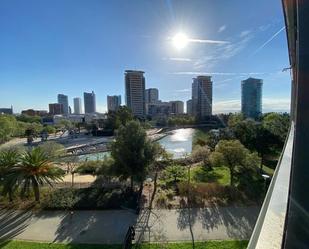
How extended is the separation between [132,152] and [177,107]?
106 meters

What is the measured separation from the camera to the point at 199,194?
12.7m

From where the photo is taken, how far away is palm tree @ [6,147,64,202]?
39.4ft

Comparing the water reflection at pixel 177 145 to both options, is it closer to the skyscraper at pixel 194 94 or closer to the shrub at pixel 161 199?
the shrub at pixel 161 199

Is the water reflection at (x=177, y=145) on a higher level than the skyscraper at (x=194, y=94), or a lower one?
lower

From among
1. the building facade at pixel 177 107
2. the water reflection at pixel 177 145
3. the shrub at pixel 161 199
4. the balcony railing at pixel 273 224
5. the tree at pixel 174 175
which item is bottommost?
the water reflection at pixel 177 145

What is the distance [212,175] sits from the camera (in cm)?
1720

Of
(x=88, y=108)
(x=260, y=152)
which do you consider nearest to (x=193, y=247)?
(x=260, y=152)

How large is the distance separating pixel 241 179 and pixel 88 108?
528 feet

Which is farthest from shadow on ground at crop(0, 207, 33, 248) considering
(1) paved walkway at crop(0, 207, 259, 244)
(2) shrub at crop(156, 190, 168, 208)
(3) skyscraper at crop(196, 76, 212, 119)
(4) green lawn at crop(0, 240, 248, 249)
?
(3) skyscraper at crop(196, 76, 212, 119)

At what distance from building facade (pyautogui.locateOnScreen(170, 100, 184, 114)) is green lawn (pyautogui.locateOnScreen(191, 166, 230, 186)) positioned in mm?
97545

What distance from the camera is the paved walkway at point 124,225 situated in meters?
9.18

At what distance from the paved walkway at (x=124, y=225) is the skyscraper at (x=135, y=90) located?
75839 mm

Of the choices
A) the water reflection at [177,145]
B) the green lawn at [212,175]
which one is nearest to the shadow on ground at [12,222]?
the green lawn at [212,175]

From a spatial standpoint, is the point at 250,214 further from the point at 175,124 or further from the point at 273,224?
the point at 175,124
